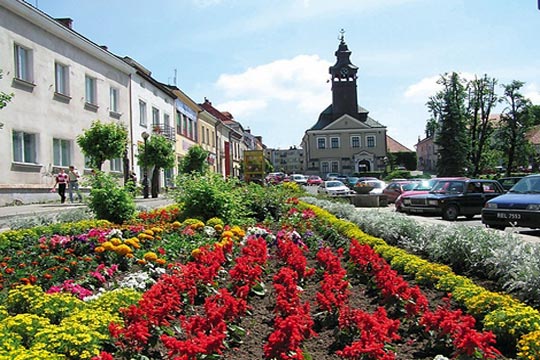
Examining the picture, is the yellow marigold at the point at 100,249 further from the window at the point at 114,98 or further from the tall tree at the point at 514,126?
the tall tree at the point at 514,126

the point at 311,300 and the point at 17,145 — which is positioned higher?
the point at 17,145

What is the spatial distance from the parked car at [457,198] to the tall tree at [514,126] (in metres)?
32.4

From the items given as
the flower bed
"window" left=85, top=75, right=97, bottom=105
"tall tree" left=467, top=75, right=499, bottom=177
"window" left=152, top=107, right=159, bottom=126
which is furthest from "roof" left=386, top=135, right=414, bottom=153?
the flower bed

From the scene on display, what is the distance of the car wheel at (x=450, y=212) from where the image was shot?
58.9 feet

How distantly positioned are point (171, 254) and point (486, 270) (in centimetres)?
419

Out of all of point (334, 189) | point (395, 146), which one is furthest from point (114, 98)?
point (395, 146)

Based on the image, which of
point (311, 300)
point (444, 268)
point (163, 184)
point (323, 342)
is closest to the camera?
point (323, 342)

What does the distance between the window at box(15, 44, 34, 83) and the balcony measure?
558 inches

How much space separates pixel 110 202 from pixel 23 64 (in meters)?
11.8

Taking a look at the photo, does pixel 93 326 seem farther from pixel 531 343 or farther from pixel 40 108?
pixel 40 108

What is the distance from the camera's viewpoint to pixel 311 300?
5.65 meters

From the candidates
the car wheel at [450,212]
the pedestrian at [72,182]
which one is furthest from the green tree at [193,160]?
the car wheel at [450,212]

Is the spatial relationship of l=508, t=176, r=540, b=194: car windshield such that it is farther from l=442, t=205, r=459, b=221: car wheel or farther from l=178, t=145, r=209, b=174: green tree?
l=178, t=145, r=209, b=174: green tree

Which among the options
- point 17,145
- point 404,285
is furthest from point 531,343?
point 17,145
